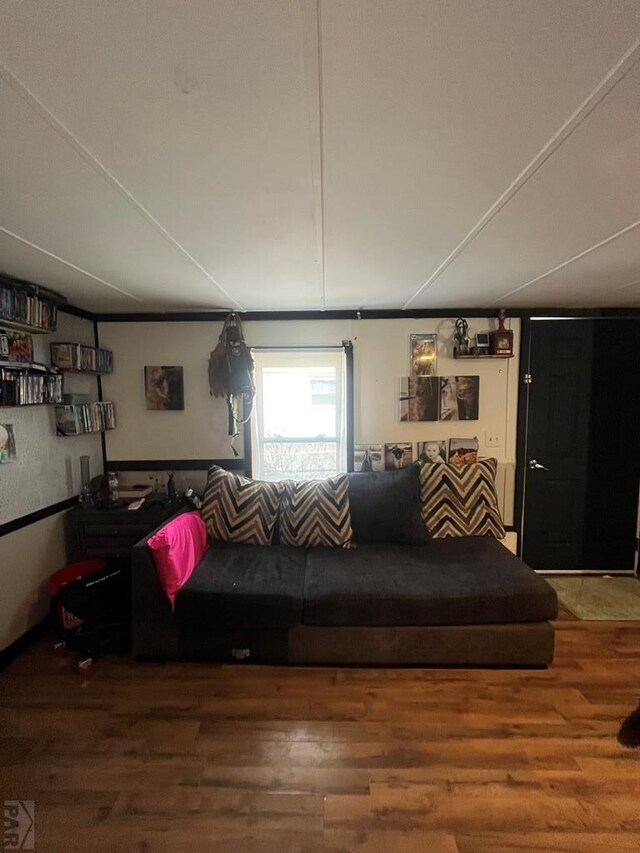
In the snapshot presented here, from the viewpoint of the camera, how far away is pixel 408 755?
1.62 meters

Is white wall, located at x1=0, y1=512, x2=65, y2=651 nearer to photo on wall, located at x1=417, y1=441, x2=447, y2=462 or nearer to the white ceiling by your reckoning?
the white ceiling

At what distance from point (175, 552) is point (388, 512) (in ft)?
4.87

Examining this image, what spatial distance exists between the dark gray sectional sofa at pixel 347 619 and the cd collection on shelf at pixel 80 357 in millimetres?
1438

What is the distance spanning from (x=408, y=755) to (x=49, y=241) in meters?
2.79

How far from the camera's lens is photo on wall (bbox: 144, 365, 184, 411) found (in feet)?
10.3

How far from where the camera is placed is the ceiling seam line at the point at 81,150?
0.82m

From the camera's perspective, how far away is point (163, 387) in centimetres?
314

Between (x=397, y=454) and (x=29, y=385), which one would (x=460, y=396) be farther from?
(x=29, y=385)

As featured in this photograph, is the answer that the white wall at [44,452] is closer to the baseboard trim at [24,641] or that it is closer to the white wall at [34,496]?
the white wall at [34,496]

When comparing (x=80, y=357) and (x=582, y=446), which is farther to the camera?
(x=582, y=446)

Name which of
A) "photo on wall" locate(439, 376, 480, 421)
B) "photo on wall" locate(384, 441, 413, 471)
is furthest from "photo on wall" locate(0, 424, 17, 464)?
"photo on wall" locate(439, 376, 480, 421)

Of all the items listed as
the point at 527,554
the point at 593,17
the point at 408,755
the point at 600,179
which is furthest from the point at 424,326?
the point at 408,755

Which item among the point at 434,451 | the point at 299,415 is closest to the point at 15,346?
the point at 299,415

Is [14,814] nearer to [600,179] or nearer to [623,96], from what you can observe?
[623,96]
